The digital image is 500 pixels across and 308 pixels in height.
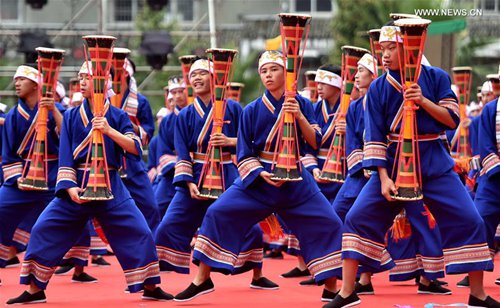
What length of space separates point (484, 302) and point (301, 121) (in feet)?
5.33

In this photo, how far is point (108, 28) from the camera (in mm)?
27625

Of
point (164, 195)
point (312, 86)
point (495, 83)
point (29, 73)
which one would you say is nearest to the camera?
point (29, 73)

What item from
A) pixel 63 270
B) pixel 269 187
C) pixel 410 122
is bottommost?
pixel 63 270

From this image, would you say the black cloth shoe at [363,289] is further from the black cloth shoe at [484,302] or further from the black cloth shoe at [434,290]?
the black cloth shoe at [484,302]

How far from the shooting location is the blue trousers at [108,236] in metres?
7.71

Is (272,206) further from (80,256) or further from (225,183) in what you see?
(80,256)

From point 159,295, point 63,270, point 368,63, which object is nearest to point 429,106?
point 368,63

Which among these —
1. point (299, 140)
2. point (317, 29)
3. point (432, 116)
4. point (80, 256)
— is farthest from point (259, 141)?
point (317, 29)

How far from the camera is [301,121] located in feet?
24.7

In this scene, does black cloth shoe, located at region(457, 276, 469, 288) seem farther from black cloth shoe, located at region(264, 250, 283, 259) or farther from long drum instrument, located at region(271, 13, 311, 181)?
black cloth shoe, located at region(264, 250, 283, 259)

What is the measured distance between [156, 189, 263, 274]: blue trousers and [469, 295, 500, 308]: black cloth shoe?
208 centimetres

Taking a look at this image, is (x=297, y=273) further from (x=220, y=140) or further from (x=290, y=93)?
(x=290, y=93)

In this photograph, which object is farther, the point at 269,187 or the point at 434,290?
the point at 434,290

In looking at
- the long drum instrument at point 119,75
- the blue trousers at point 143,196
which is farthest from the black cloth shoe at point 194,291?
the blue trousers at point 143,196
